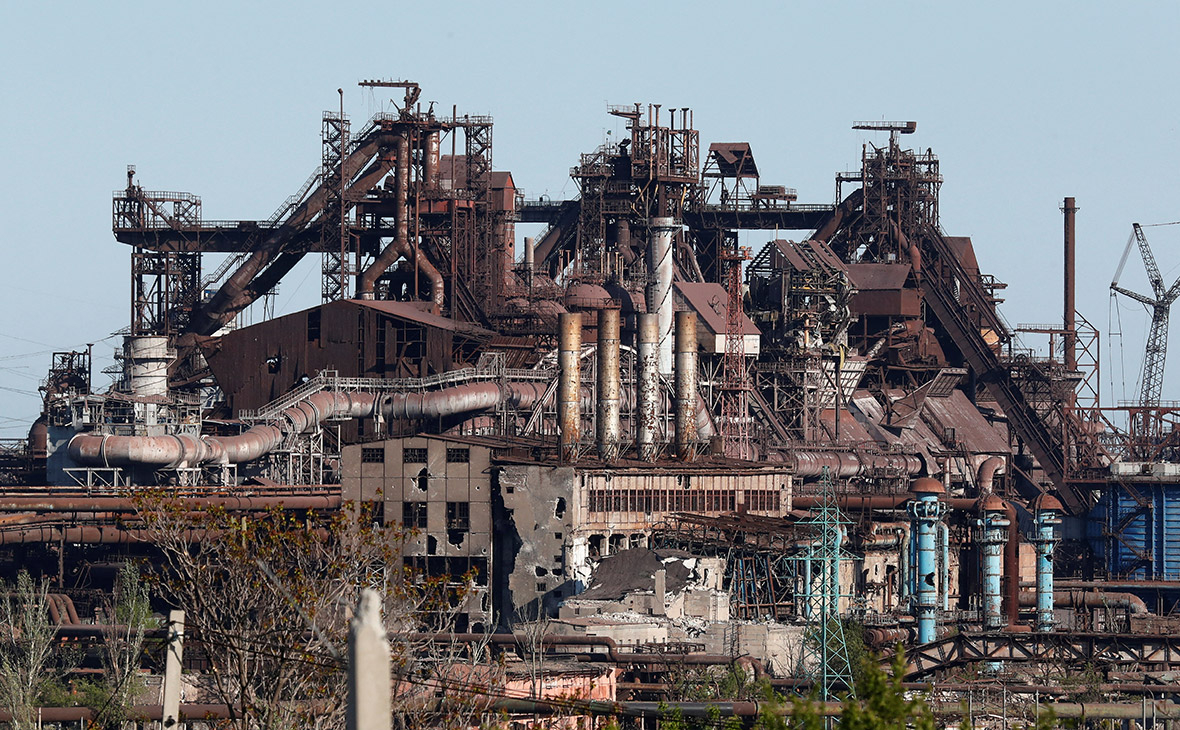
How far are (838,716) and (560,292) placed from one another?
4966cm

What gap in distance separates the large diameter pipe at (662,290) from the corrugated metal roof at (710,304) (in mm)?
2260

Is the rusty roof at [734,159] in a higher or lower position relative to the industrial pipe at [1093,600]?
higher

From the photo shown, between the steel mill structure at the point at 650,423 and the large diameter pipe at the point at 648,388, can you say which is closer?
the steel mill structure at the point at 650,423

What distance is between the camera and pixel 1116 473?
88.8 metres

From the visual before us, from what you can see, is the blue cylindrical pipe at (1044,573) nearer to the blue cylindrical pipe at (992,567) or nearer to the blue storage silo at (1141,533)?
the blue cylindrical pipe at (992,567)

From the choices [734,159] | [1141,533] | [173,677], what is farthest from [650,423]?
[173,677]

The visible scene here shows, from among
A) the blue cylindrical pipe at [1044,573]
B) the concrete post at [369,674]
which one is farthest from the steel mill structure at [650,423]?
the concrete post at [369,674]

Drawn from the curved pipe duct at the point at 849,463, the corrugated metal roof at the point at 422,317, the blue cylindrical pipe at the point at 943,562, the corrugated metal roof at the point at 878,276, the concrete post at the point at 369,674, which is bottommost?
the blue cylindrical pipe at the point at 943,562

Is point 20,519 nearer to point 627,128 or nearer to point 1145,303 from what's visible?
point 627,128

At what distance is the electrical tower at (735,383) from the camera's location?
85625 mm

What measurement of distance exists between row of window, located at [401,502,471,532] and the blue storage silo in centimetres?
3253

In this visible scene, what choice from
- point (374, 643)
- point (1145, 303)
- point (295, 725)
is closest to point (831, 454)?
point (1145, 303)

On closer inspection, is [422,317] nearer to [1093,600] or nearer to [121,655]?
[1093,600]

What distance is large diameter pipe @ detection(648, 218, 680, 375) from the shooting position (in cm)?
8706
